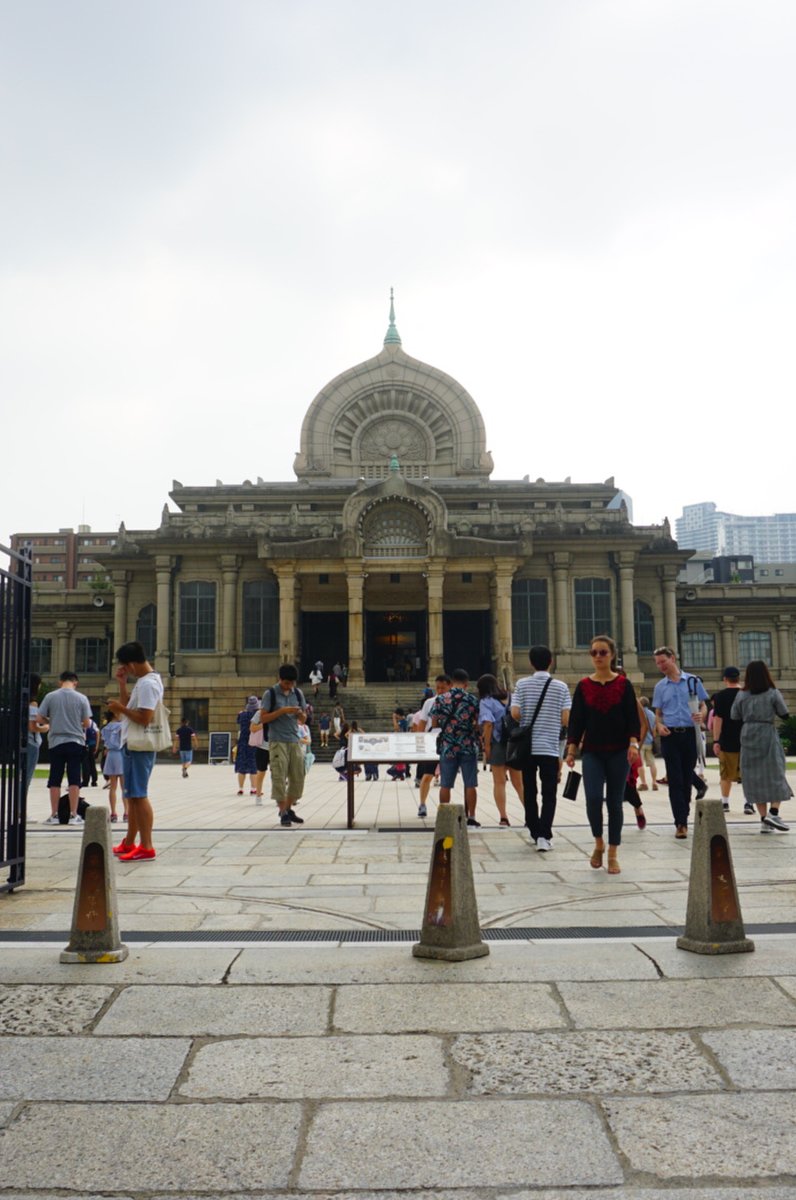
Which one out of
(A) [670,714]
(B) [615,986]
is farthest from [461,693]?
(B) [615,986]

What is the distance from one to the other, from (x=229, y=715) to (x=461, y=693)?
99.6ft

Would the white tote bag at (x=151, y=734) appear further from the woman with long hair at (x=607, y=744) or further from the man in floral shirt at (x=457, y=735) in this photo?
the woman with long hair at (x=607, y=744)

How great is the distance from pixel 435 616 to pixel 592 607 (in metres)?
7.62

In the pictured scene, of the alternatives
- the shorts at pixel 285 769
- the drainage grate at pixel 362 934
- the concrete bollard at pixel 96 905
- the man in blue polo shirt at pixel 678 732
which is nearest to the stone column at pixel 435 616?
the shorts at pixel 285 769

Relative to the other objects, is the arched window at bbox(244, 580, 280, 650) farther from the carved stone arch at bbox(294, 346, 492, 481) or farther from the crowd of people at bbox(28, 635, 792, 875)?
the crowd of people at bbox(28, 635, 792, 875)

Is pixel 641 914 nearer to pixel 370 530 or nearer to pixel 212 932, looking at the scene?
pixel 212 932

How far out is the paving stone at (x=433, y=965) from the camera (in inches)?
198

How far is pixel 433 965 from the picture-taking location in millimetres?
5254

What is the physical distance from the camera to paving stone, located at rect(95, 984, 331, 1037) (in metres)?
4.29

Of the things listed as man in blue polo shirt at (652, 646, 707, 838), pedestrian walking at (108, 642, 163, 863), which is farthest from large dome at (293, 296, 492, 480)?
pedestrian walking at (108, 642, 163, 863)

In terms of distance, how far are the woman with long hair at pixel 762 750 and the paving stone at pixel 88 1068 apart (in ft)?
27.9

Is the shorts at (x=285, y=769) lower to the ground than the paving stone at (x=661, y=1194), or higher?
Result: higher

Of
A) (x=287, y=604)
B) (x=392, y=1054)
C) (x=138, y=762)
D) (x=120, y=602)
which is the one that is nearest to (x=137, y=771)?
(x=138, y=762)

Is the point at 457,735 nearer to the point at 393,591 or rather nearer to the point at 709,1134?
the point at 709,1134
